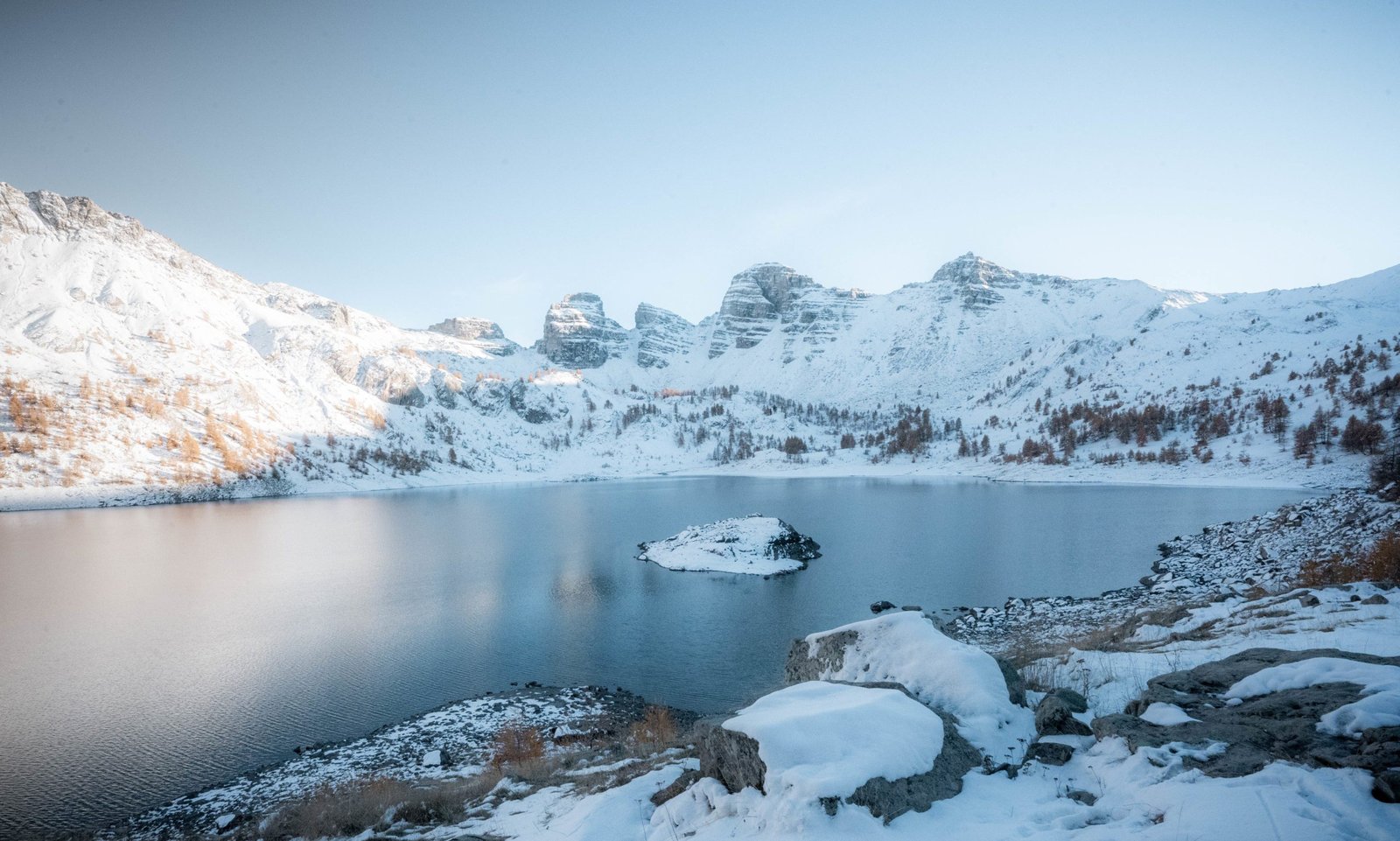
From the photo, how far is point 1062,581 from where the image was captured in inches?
1297

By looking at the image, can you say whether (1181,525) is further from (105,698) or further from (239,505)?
(239,505)

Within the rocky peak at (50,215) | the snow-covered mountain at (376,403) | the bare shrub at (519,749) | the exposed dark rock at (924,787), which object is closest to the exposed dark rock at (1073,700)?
the exposed dark rock at (924,787)

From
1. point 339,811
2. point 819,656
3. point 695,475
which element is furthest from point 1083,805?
point 695,475

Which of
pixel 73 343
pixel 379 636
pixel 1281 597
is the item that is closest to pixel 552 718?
pixel 379 636

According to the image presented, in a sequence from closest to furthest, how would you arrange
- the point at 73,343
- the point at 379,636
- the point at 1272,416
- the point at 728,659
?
the point at 728,659 → the point at 379,636 → the point at 1272,416 → the point at 73,343

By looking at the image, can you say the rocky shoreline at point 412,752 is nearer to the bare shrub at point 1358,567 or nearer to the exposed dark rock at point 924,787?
the exposed dark rock at point 924,787

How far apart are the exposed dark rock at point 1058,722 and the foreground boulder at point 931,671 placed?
0.21 meters

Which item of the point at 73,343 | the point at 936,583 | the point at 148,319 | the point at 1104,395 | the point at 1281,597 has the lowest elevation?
the point at 936,583

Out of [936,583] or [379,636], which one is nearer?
[379,636]

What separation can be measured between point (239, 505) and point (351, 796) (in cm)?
10856

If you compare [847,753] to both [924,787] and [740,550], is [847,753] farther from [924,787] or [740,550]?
[740,550]

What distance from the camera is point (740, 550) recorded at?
4394cm

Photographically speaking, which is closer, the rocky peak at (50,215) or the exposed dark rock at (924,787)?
the exposed dark rock at (924,787)

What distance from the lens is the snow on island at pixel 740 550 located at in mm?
41500
